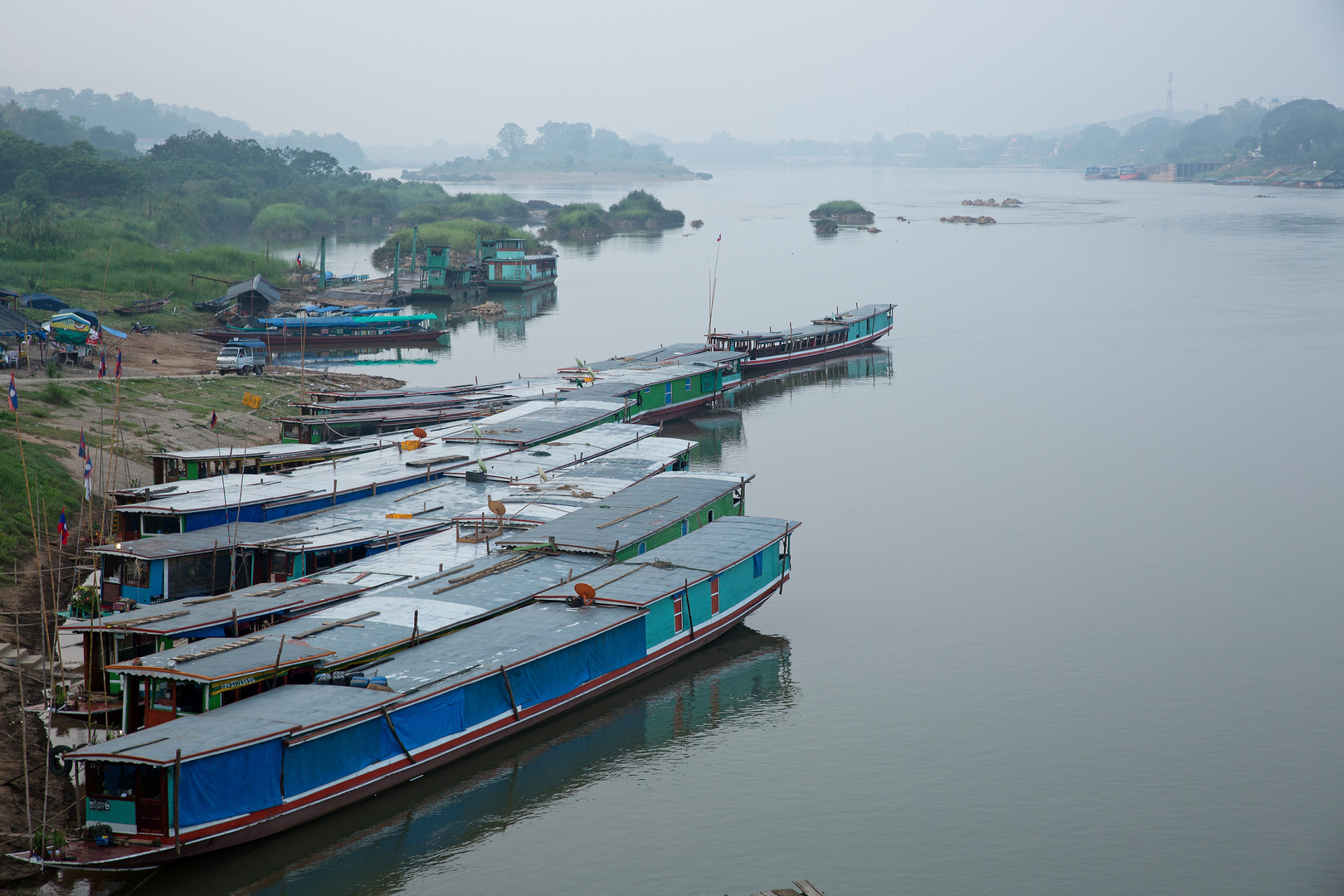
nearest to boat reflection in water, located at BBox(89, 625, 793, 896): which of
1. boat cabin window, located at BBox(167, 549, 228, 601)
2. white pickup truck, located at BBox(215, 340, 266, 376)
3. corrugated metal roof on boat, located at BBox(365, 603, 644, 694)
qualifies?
corrugated metal roof on boat, located at BBox(365, 603, 644, 694)

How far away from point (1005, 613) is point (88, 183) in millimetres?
104579

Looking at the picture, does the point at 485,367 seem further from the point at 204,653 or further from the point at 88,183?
the point at 88,183

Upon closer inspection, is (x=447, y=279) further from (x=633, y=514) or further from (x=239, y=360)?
(x=633, y=514)

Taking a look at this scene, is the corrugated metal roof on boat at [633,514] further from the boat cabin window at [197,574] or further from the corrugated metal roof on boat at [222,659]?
the corrugated metal roof on boat at [222,659]

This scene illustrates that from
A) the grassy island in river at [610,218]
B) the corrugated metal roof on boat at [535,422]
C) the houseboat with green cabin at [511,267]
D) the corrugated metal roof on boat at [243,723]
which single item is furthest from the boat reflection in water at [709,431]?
the grassy island in river at [610,218]

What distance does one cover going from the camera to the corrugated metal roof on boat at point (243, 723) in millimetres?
17109

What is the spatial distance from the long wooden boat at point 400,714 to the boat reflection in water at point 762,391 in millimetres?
19592

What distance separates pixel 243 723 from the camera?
18312 mm

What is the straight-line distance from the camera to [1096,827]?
2100cm

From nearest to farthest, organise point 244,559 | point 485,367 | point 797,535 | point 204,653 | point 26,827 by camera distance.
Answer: point 26,827 < point 204,653 < point 244,559 < point 797,535 < point 485,367

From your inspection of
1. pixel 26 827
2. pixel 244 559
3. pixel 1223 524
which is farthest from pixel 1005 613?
pixel 26 827

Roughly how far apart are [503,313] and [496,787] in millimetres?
68256

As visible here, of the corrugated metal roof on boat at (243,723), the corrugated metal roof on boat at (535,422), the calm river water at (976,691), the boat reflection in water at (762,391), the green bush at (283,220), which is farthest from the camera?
the green bush at (283,220)

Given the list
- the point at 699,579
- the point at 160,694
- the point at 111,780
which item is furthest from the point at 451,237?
the point at 111,780
